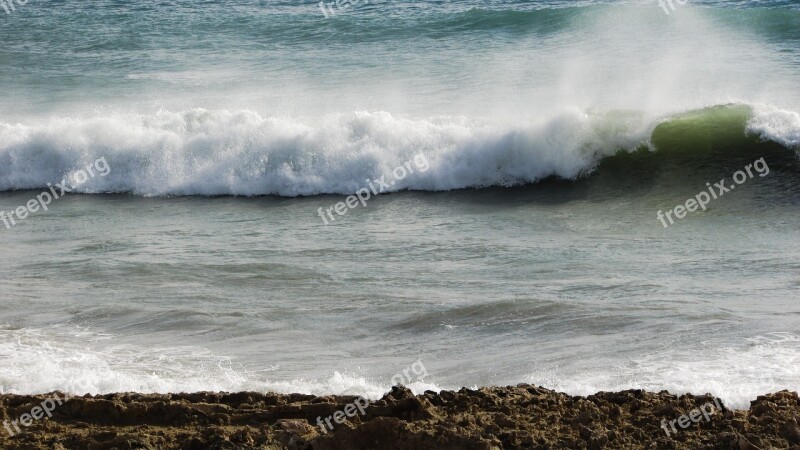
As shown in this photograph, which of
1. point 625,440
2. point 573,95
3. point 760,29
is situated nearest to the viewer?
point 625,440

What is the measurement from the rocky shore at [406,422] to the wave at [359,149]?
329 inches

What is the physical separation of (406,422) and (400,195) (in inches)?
338

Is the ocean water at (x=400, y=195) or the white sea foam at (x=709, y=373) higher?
the white sea foam at (x=709, y=373)

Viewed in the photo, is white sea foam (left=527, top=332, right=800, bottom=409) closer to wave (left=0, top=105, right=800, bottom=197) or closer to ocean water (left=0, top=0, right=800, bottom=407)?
ocean water (left=0, top=0, right=800, bottom=407)

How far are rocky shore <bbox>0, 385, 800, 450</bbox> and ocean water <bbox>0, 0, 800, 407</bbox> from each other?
1.87ft

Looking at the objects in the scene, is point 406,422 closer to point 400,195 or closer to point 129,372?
point 129,372

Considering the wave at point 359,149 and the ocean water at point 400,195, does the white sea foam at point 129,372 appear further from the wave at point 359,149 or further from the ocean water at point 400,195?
the wave at point 359,149

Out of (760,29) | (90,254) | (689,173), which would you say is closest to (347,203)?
(90,254)

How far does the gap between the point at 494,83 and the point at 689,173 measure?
5.24 m

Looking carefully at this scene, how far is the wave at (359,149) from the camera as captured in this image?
14938mm

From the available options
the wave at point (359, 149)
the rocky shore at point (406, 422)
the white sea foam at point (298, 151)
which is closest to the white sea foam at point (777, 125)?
the wave at point (359, 149)

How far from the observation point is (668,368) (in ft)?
24.2

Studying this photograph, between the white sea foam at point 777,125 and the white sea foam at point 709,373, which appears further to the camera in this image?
the white sea foam at point 777,125

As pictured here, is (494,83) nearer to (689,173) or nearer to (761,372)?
(689,173)
